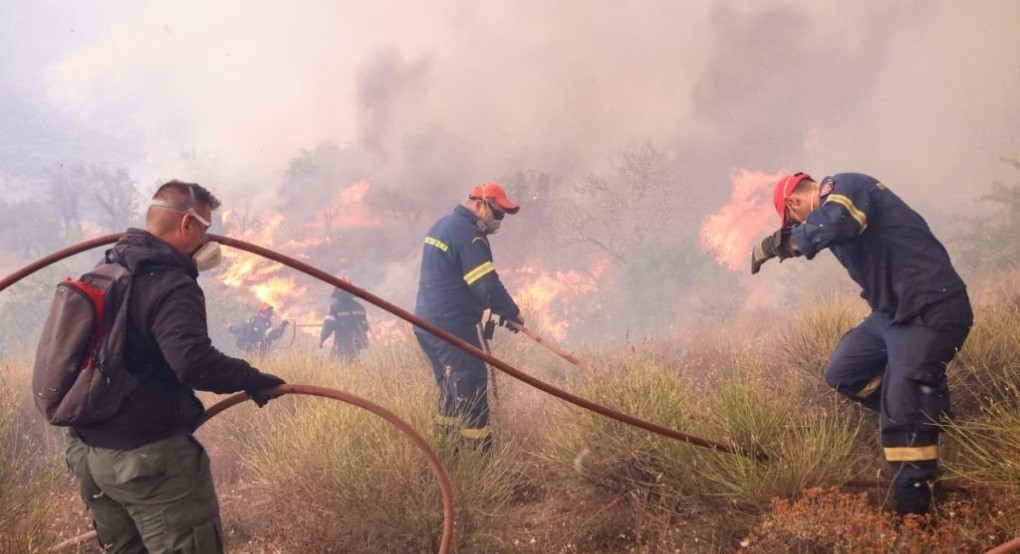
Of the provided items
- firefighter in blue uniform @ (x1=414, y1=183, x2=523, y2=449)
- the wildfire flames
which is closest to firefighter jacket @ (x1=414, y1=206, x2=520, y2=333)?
firefighter in blue uniform @ (x1=414, y1=183, x2=523, y2=449)

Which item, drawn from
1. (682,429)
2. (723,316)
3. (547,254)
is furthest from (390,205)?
(682,429)

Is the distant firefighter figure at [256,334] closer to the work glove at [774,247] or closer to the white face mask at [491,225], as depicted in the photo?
the white face mask at [491,225]

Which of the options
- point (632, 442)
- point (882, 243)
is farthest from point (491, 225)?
point (882, 243)

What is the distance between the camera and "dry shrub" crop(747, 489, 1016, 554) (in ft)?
8.63

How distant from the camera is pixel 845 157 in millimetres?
24781

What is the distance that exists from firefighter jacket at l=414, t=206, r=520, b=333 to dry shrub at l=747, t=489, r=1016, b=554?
8.72 ft

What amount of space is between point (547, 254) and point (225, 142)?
218 ft

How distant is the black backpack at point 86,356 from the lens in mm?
2115

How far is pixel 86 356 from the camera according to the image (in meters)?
2.14

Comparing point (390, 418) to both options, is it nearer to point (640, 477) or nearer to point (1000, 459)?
point (640, 477)

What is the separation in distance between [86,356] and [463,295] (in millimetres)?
3144

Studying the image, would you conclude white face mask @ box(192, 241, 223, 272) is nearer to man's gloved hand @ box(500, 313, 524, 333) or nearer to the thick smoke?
man's gloved hand @ box(500, 313, 524, 333)

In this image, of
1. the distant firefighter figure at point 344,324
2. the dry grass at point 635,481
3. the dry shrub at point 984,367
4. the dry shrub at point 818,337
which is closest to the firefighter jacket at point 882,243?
the dry grass at point 635,481

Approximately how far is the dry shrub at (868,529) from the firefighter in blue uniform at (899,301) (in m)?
0.22
